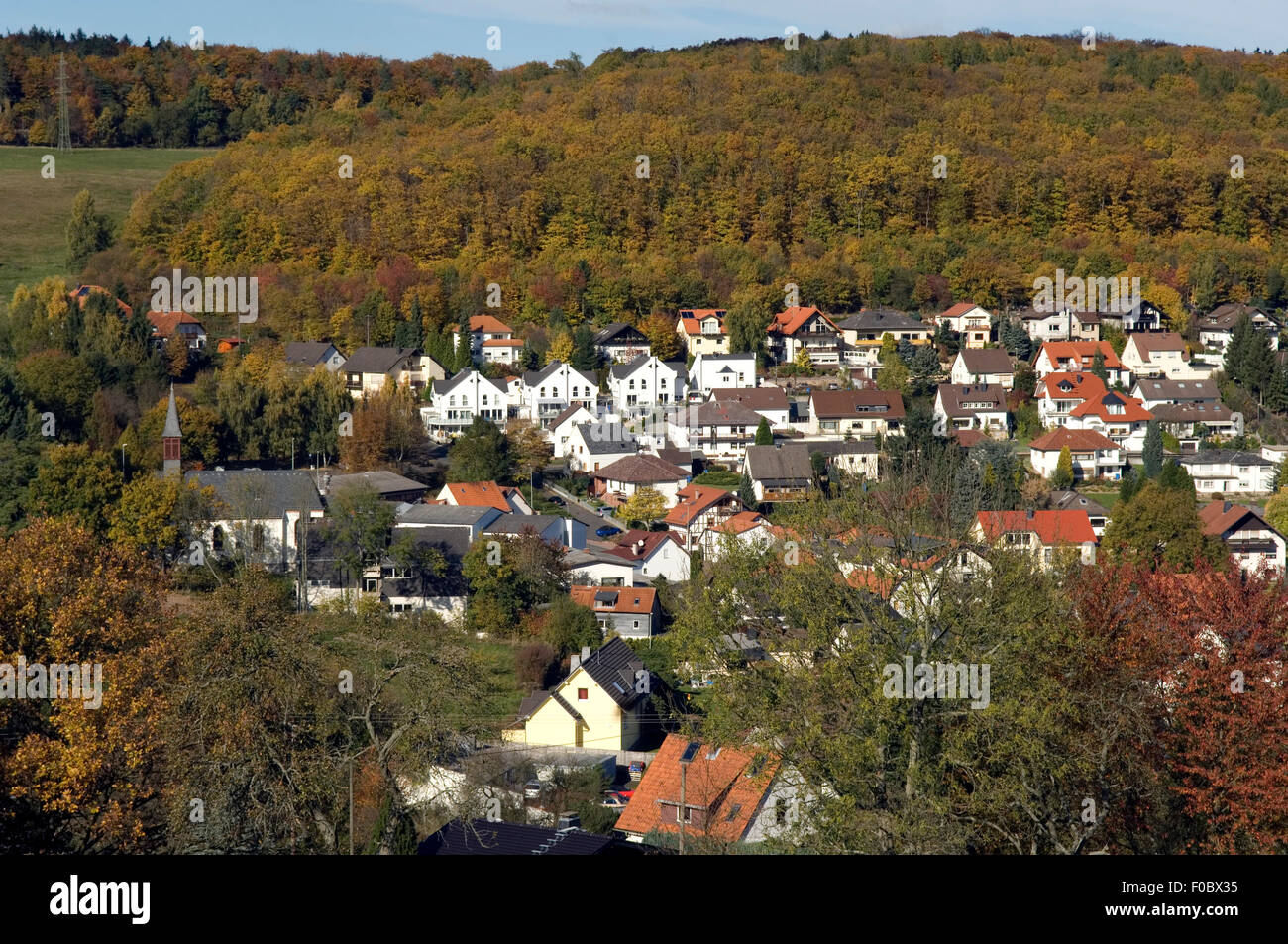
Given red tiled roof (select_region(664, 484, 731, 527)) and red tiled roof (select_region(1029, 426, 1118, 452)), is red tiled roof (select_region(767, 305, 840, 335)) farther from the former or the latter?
red tiled roof (select_region(664, 484, 731, 527))

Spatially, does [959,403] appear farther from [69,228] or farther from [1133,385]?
[69,228]

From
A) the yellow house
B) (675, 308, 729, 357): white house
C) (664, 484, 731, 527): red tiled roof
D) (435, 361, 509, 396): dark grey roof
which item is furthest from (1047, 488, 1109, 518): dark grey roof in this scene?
(435, 361, 509, 396): dark grey roof

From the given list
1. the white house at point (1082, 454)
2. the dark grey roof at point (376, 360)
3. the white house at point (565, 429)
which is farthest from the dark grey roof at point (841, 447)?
the dark grey roof at point (376, 360)

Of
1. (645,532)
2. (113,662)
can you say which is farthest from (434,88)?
(113,662)

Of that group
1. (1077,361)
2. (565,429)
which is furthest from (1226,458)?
(565,429)

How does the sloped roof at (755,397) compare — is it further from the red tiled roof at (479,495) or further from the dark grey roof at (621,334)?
the red tiled roof at (479,495)
